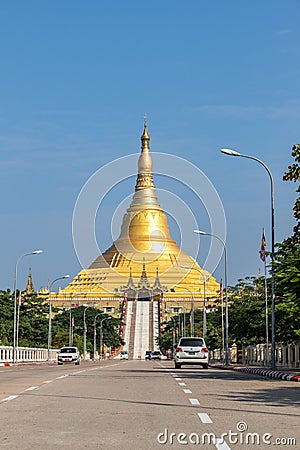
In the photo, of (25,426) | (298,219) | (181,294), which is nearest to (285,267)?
(298,219)

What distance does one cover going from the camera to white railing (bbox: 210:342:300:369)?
4287cm

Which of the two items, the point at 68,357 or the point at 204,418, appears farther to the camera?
the point at 68,357

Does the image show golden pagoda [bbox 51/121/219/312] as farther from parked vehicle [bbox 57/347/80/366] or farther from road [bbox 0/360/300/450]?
road [bbox 0/360/300/450]

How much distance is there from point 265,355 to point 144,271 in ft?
348

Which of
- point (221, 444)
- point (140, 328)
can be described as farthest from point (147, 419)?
point (140, 328)

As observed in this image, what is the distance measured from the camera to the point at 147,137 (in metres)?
146

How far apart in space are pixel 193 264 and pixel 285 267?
5062 inches

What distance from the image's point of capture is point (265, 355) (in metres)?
49.0

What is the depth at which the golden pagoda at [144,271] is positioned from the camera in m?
151

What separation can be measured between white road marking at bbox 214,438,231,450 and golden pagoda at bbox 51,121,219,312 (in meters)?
138

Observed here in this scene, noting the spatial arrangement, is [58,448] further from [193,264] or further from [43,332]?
[193,264]

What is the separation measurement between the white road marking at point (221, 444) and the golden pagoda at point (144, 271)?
13799 centimetres

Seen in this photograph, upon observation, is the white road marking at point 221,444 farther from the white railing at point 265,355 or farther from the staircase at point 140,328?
the staircase at point 140,328

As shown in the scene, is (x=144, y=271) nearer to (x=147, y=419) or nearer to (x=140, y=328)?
(x=140, y=328)
